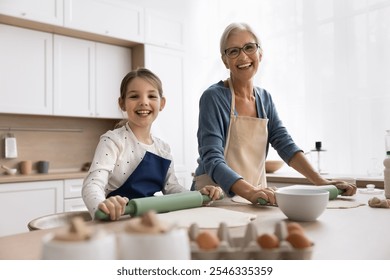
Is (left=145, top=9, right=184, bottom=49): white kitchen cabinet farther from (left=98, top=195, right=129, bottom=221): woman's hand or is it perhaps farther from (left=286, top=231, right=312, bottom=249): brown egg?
(left=286, top=231, right=312, bottom=249): brown egg

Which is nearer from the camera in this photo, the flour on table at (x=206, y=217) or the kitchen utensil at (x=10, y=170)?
the flour on table at (x=206, y=217)

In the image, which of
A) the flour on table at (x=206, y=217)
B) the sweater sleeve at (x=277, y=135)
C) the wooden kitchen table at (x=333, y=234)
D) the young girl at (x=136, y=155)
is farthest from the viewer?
the sweater sleeve at (x=277, y=135)

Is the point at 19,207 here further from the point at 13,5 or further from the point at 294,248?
the point at 294,248

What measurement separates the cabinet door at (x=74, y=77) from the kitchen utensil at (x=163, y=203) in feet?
6.98

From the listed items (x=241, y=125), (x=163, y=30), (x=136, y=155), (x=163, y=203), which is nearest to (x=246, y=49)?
(x=241, y=125)

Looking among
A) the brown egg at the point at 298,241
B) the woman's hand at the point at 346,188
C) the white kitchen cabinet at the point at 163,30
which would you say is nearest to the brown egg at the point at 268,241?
the brown egg at the point at 298,241

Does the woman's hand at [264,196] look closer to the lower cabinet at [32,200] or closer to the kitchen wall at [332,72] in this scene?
the kitchen wall at [332,72]

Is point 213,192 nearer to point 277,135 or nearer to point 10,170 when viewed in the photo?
point 277,135

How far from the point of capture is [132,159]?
1.15 m

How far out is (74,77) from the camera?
2.83 m

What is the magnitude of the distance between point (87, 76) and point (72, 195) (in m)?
0.97

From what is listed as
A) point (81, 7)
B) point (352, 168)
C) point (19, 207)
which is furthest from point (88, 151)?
point (352, 168)

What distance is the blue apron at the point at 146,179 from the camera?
3.56ft
